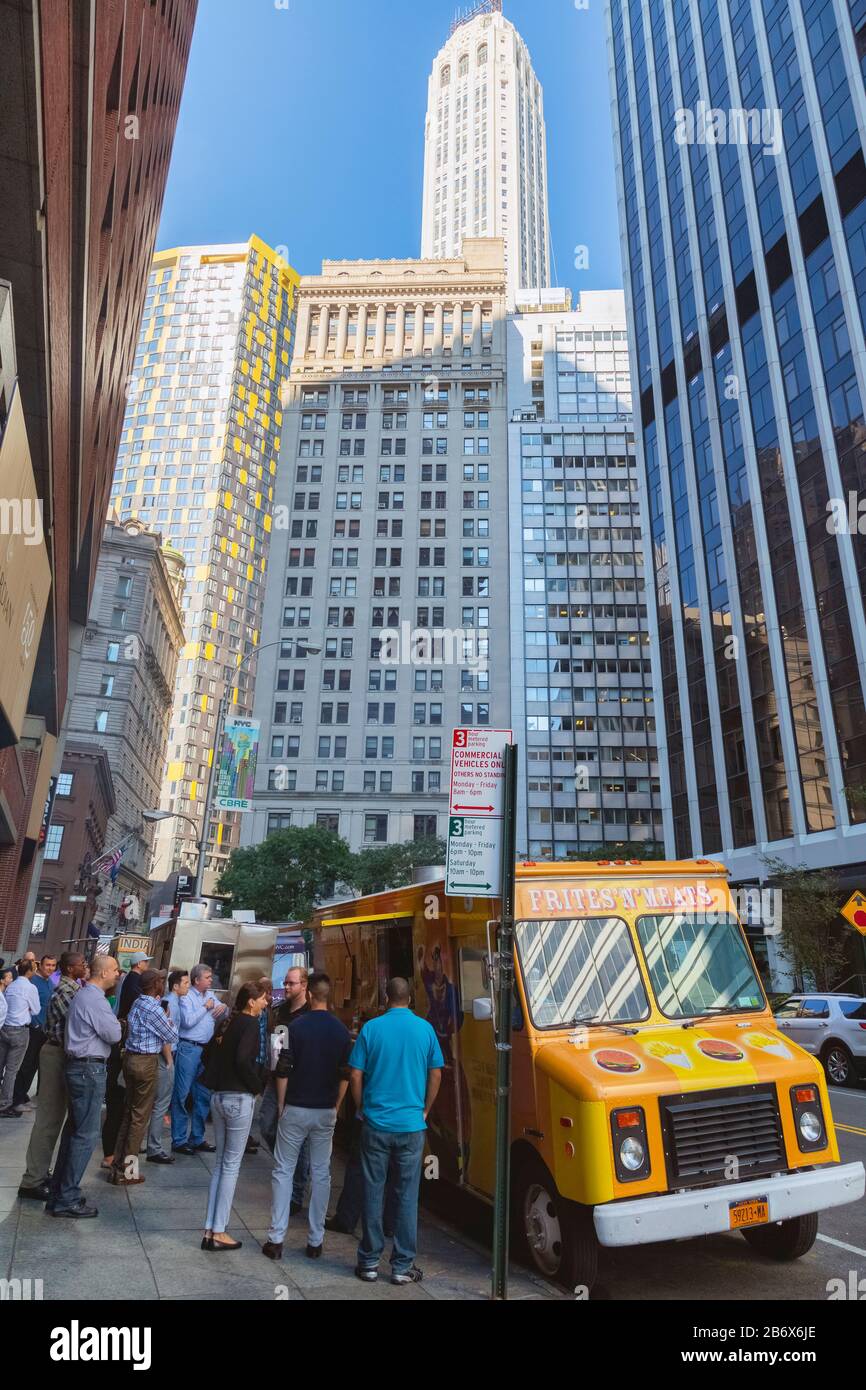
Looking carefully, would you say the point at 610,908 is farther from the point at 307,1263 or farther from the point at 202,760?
the point at 202,760

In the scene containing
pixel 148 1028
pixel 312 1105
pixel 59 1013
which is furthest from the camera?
pixel 148 1028

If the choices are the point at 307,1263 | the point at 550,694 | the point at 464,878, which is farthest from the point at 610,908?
the point at 550,694

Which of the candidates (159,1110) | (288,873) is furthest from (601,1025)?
(288,873)

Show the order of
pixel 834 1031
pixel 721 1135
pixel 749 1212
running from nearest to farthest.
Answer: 1. pixel 749 1212
2. pixel 721 1135
3. pixel 834 1031

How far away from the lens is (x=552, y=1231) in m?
6.25

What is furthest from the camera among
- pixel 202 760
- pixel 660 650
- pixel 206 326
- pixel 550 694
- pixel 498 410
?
pixel 206 326

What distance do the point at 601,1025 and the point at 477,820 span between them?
85.8 inches

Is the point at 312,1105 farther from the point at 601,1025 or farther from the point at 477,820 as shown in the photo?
the point at 477,820

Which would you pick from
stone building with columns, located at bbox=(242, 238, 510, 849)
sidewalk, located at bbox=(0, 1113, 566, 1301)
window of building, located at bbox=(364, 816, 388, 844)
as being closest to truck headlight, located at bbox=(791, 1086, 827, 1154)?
sidewalk, located at bbox=(0, 1113, 566, 1301)

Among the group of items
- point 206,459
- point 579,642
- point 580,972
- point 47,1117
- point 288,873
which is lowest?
point 47,1117

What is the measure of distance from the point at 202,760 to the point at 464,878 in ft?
460

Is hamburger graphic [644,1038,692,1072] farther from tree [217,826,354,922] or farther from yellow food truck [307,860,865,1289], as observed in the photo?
tree [217,826,354,922]

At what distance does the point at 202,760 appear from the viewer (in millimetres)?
140500

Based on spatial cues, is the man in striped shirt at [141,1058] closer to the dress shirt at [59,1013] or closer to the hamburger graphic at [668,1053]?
the dress shirt at [59,1013]
